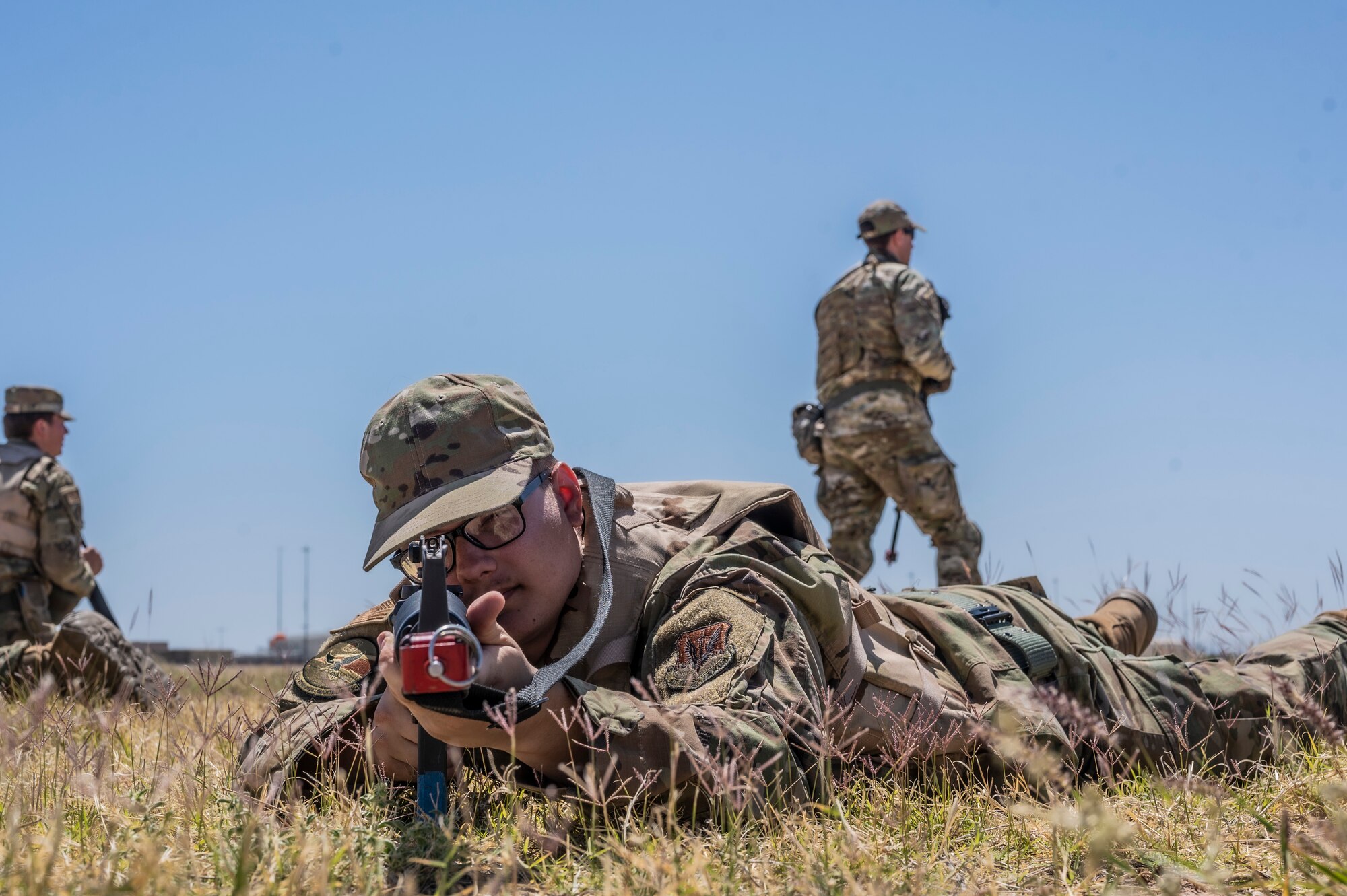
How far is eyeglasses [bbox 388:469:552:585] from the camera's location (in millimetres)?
2564

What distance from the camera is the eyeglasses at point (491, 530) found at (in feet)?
8.41

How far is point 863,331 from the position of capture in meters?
7.88

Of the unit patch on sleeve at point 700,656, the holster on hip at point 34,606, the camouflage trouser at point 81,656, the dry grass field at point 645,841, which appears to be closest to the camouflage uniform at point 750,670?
the unit patch on sleeve at point 700,656

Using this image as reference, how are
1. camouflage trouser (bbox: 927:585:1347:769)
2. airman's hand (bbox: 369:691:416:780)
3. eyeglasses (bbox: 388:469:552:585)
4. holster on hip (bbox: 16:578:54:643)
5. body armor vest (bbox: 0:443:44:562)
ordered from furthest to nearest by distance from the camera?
holster on hip (bbox: 16:578:54:643) → body armor vest (bbox: 0:443:44:562) → camouflage trouser (bbox: 927:585:1347:769) → eyeglasses (bbox: 388:469:552:585) → airman's hand (bbox: 369:691:416:780)

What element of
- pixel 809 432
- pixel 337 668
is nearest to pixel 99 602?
pixel 809 432

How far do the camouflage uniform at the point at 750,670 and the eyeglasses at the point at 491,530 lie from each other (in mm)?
99

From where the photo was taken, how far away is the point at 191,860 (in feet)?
6.29

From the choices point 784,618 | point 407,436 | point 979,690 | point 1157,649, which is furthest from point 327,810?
point 1157,649

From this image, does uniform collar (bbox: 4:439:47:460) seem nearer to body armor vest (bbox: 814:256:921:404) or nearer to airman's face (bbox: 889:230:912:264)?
body armor vest (bbox: 814:256:921:404)

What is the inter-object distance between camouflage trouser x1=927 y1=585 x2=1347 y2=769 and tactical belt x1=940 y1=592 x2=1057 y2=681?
94 mm

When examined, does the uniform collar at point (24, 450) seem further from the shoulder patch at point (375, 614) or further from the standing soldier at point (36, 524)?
the shoulder patch at point (375, 614)

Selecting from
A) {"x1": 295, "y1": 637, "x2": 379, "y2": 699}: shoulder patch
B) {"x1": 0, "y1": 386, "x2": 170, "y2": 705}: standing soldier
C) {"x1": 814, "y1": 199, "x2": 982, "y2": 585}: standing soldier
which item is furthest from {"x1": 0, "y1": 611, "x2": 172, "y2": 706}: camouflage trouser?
{"x1": 814, "y1": 199, "x2": 982, "y2": 585}: standing soldier

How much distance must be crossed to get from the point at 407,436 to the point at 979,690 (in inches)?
61.4

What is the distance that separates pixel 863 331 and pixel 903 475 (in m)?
1.01
